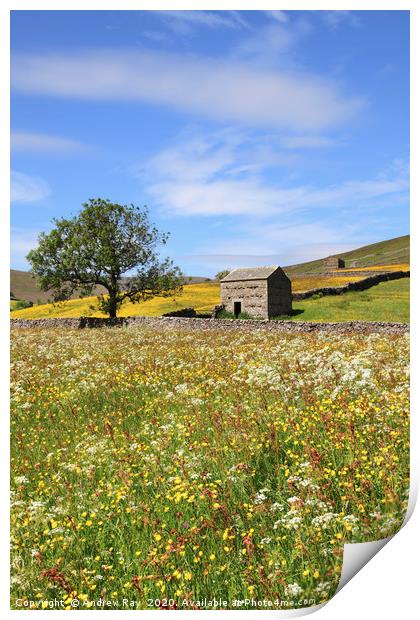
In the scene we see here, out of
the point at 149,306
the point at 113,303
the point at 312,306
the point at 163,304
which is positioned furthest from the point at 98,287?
the point at 312,306

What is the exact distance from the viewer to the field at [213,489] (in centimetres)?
424

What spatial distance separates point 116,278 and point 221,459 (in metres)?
A: 19.9

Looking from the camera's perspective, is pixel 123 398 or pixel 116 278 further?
pixel 116 278

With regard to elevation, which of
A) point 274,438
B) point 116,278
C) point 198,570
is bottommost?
point 198,570

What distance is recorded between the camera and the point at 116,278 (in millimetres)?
24344

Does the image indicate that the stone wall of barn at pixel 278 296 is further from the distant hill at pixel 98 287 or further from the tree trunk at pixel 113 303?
the tree trunk at pixel 113 303

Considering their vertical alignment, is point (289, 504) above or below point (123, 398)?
below

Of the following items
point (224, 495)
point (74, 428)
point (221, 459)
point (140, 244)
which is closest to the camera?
point (224, 495)

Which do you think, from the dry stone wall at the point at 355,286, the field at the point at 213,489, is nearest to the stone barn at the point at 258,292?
the dry stone wall at the point at 355,286

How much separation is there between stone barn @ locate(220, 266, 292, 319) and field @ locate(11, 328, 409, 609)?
24985 mm

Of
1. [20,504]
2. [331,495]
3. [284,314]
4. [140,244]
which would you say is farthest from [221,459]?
[284,314]

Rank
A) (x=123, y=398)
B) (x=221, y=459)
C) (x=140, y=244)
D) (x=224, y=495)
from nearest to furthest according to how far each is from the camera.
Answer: (x=224, y=495) < (x=221, y=459) < (x=123, y=398) < (x=140, y=244)

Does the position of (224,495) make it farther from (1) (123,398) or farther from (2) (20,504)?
(1) (123,398)

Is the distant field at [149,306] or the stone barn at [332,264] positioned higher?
the stone barn at [332,264]
